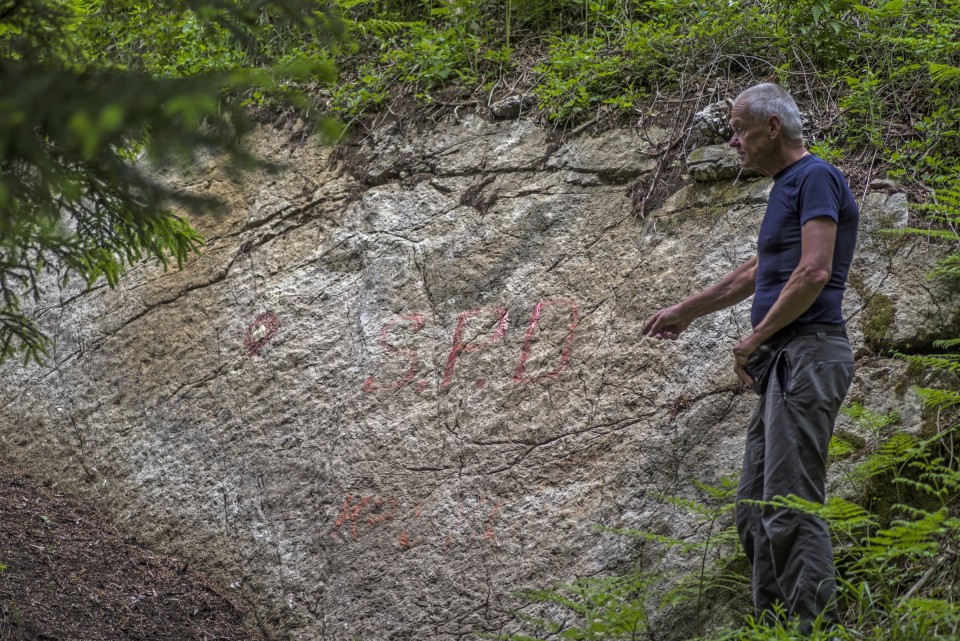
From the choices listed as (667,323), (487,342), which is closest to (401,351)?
(487,342)

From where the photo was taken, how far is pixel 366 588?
507cm

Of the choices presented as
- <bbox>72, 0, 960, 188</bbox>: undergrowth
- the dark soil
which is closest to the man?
<bbox>72, 0, 960, 188</bbox>: undergrowth

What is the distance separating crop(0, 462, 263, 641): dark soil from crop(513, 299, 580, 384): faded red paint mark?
7.01 feet

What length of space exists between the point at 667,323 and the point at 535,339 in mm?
1381

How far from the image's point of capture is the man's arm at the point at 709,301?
13.3 feet

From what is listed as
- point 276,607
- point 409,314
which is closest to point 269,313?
point 409,314

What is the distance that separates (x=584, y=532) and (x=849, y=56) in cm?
352

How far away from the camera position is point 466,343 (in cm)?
559

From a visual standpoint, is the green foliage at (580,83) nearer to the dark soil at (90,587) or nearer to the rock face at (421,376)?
the rock face at (421,376)

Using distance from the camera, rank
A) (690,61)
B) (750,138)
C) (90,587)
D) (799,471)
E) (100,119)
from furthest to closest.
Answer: (690,61), (90,587), (750,138), (799,471), (100,119)

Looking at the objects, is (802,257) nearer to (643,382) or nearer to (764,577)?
(764,577)

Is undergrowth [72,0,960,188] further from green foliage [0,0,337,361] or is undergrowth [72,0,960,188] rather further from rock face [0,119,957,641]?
green foliage [0,0,337,361]

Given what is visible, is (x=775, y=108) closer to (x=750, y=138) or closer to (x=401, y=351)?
(x=750, y=138)

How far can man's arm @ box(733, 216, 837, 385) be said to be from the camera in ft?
11.0
